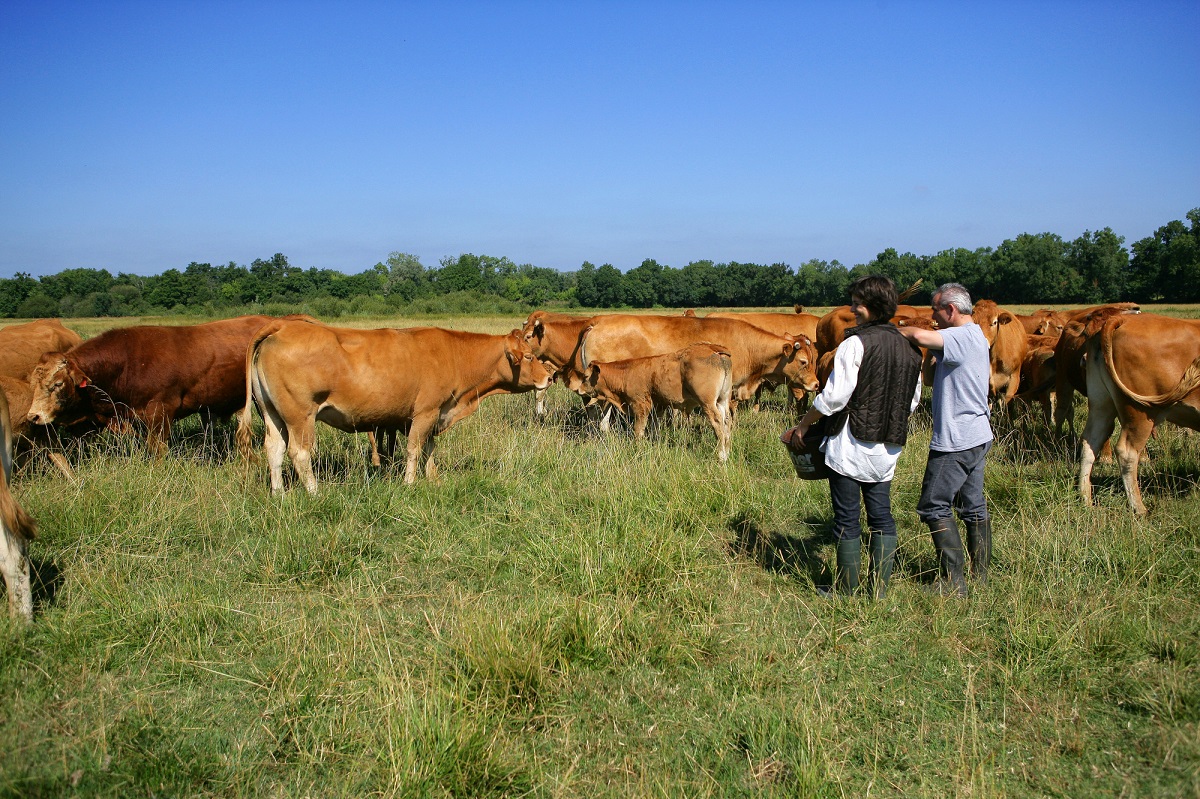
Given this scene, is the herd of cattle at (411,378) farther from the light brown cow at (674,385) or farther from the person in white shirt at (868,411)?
the person in white shirt at (868,411)

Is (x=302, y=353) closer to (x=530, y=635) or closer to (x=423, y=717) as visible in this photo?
(x=530, y=635)

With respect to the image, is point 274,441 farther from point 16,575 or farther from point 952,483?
point 952,483

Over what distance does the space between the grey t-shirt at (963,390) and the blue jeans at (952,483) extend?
0.29 feet

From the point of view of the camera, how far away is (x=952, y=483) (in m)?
5.39

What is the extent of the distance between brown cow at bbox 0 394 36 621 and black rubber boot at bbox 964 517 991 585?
21.4ft

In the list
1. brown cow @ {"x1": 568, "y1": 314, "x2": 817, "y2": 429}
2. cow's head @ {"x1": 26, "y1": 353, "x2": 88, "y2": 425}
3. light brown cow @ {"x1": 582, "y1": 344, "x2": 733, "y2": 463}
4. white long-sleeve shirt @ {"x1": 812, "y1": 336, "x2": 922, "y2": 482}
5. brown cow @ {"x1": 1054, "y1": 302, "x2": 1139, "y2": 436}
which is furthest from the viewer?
brown cow @ {"x1": 568, "y1": 314, "x2": 817, "y2": 429}

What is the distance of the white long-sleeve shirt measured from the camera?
499 cm

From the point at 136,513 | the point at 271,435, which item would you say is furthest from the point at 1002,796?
the point at 271,435

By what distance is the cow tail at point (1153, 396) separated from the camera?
707 cm

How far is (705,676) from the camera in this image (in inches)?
181

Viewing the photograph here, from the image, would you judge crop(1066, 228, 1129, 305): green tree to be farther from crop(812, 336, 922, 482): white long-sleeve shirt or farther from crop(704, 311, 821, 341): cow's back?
crop(812, 336, 922, 482): white long-sleeve shirt

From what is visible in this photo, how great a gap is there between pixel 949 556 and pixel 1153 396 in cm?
363

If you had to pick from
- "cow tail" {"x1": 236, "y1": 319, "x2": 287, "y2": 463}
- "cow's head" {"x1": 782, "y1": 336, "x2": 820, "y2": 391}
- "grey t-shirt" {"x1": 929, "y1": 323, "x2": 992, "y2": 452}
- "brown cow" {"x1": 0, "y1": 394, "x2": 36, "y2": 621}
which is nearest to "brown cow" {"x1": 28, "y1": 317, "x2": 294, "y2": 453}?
"cow tail" {"x1": 236, "y1": 319, "x2": 287, "y2": 463}

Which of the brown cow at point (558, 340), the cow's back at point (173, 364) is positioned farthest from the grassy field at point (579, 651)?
the brown cow at point (558, 340)
